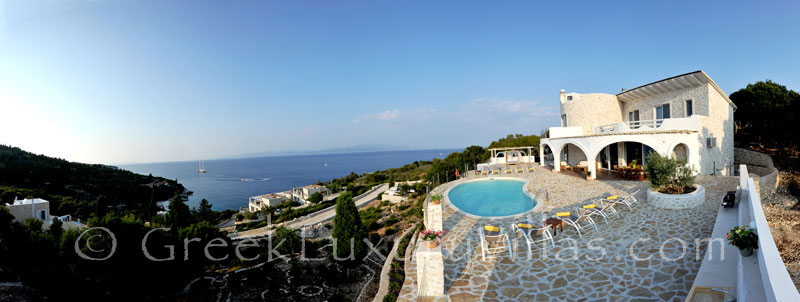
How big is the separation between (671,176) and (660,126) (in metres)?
7.41

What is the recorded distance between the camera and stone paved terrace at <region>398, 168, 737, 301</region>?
5211 mm

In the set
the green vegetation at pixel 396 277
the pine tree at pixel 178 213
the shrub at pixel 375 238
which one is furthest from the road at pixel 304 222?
the green vegetation at pixel 396 277

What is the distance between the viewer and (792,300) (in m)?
2.61

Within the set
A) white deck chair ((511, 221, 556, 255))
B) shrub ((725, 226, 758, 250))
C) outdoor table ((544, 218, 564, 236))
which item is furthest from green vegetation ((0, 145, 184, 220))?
shrub ((725, 226, 758, 250))

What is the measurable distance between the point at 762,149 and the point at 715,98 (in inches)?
612

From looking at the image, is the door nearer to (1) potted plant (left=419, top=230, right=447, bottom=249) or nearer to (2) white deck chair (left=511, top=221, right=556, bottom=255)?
(2) white deck chair (left=511, top=221, right=556, bottom=255)

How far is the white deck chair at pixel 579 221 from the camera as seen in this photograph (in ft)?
25.6

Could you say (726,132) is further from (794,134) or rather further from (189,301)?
(189,301)

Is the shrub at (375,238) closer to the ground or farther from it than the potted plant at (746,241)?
closer to the ground

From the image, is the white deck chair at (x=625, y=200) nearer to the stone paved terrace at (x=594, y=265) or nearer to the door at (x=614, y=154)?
the stone paved terrace at (x=594, y=265)

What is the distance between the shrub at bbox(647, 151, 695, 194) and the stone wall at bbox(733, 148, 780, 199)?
7210 millimetres

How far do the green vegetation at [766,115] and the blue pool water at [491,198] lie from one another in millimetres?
20996

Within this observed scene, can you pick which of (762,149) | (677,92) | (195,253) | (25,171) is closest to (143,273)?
(195,253)

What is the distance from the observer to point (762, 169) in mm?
18203
